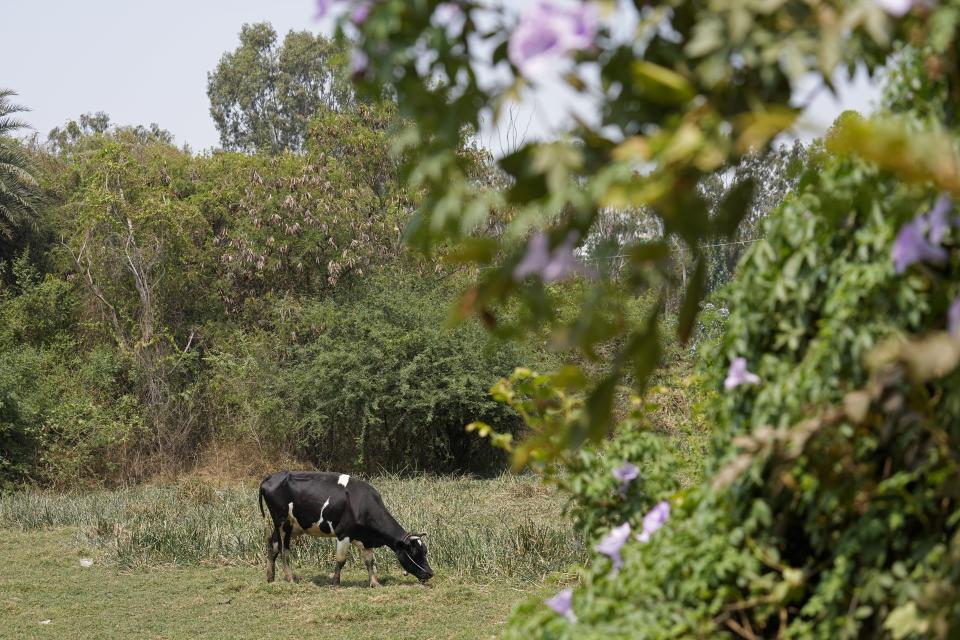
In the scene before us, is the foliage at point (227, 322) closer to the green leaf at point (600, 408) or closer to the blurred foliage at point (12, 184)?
the blurred foliage at point (12, 184)

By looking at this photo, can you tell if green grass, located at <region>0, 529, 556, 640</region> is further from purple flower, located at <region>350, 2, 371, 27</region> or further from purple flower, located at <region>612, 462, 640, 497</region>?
purple flower, located at <region>350, 2, 371, 27</region>

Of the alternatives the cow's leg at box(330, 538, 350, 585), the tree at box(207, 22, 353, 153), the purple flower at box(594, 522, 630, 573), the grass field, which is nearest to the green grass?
the grass field

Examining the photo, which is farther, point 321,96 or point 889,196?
point 321,96

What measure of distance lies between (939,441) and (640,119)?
2.30ft

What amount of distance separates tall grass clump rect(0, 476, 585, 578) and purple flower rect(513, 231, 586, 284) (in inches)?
360

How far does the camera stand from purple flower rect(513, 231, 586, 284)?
50.5 inches

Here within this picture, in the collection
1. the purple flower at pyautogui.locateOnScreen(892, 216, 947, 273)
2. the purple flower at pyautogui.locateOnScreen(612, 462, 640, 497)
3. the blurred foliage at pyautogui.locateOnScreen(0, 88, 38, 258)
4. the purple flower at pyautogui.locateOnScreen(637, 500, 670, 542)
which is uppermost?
the blurred foliage at pyautogui.locateOnScreen(0, 88, 38, 258)

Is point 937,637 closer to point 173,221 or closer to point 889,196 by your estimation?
point 889,196

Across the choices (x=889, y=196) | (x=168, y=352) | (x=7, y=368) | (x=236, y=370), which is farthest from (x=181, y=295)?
(x=889, y=196)

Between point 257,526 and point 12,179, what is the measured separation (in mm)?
16661

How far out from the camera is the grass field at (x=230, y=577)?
8.73m

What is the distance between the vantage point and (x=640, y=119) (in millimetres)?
1360

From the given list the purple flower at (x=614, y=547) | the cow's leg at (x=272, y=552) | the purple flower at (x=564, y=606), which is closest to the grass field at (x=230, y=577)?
the cow's leg at (x=272, y=552)

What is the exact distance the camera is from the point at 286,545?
10797mm
